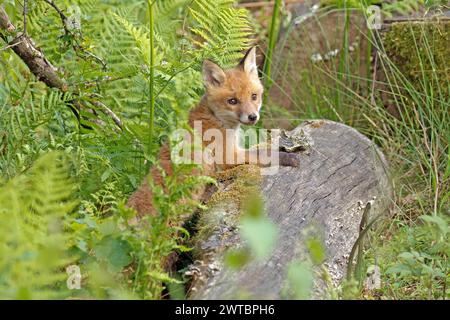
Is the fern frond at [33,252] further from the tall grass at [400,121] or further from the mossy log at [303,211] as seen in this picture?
Result: the tall grass at [400,121]

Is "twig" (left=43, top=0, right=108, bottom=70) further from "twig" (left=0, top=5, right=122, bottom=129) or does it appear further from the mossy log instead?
the mossy log

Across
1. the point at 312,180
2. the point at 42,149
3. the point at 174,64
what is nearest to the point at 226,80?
the point at 174,64

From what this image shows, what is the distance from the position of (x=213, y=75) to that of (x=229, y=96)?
0.22 meters

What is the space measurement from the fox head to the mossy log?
22.0 inches

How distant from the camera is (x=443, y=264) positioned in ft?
16.6

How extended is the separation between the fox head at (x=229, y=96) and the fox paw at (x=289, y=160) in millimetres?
544

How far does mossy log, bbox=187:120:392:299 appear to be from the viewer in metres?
3.95

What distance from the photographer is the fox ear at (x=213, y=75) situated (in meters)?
5.89

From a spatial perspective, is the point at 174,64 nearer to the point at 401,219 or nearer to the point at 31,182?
the point at 31,182

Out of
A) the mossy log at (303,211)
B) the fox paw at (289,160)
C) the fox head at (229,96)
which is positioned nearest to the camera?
the mossy log at (303,211)

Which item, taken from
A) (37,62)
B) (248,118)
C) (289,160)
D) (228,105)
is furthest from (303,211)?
(37,62)

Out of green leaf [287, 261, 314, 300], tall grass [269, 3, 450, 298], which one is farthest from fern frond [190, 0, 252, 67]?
green leaf [287, 261, 314, 300]

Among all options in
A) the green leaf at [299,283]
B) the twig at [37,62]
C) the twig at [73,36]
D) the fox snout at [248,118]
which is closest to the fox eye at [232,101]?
the fox snout at [248,118]
